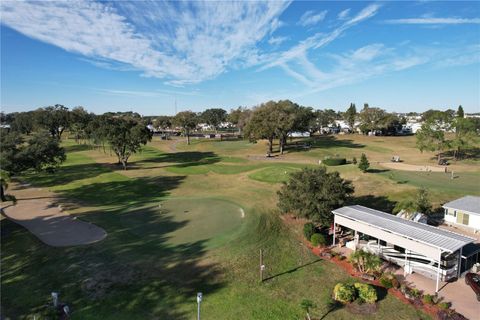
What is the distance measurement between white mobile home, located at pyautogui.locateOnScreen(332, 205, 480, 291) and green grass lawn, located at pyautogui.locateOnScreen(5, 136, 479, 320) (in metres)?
4.12

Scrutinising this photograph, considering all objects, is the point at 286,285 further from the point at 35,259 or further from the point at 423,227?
the point at 35,259

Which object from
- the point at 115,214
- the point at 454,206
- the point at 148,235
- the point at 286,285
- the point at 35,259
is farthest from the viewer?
the point at 115,214

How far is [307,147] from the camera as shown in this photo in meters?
81.0

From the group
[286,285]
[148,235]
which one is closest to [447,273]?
[286,285]

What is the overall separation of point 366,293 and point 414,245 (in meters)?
5.45

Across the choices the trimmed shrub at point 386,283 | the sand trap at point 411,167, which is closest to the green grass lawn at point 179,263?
the trimmed shrub at point 386,283

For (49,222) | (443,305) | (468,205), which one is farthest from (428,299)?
(49,222)

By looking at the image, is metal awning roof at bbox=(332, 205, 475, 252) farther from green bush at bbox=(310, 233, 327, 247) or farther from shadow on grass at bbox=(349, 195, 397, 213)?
shadow on grass at bbox=(349, 195, 397, 213)

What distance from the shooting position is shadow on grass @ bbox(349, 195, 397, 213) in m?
33.2

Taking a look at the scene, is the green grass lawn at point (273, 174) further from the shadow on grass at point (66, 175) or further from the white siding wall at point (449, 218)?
the shadow on grass at point (66, 175)

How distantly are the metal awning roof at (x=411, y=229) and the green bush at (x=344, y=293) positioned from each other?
605 centimetres

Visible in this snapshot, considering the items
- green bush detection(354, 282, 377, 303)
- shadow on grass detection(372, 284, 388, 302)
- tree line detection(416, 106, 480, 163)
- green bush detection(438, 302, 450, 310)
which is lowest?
shadow on grass detection(372, 284, 388, 302)

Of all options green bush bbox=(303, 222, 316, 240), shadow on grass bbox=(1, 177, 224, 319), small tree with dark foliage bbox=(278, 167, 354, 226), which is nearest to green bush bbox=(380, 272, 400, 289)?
green bush bbox=(303, 222, 316, 240)

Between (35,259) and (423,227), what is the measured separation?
28227mm
